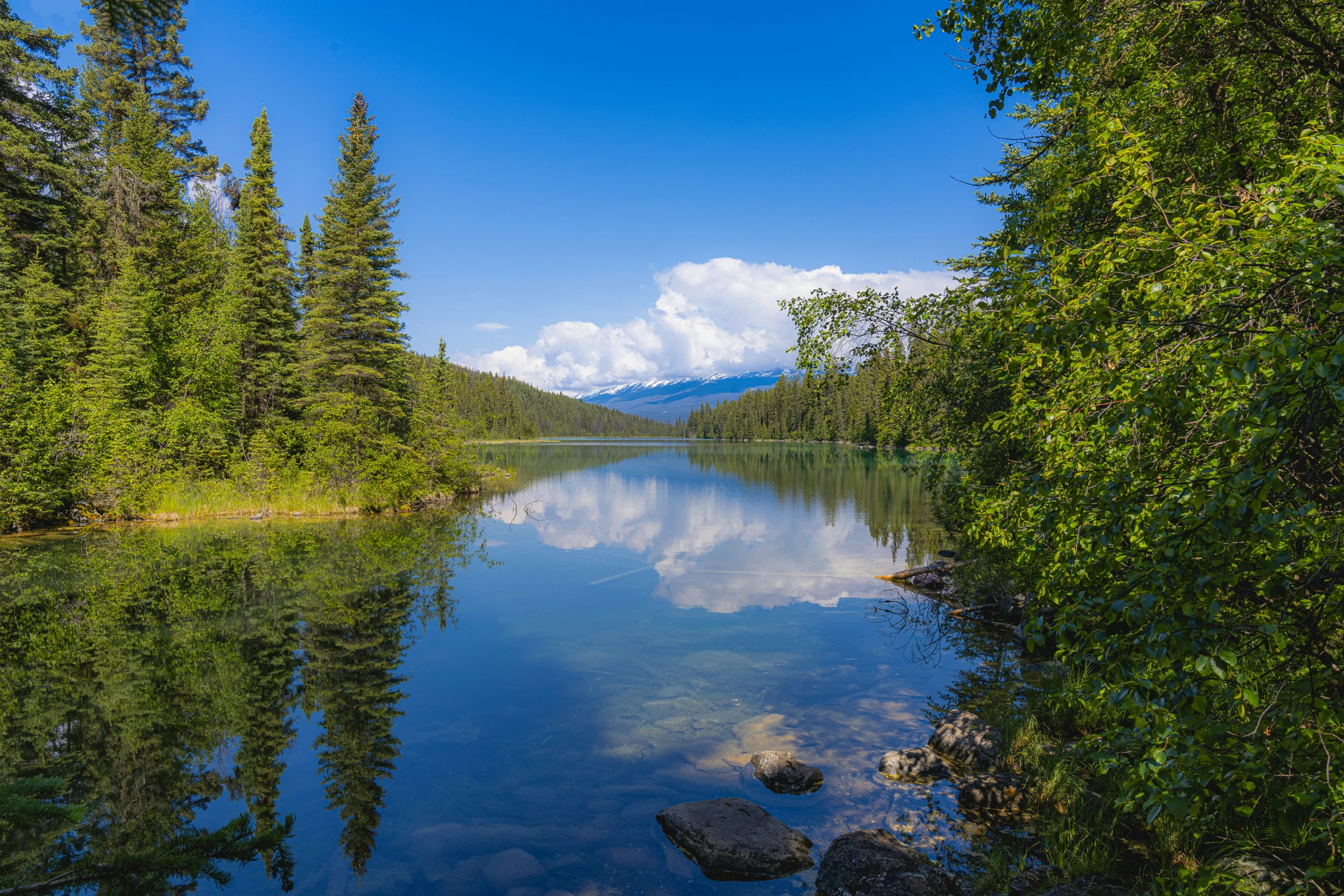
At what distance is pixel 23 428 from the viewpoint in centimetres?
2055

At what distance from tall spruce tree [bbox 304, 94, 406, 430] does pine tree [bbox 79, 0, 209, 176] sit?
29.6ft

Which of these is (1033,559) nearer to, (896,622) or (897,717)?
(897,717)

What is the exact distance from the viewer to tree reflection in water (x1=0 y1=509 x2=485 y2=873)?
302 inches

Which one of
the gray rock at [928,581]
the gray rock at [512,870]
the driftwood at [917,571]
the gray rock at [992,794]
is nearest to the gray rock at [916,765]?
the gray rock at [992,794]

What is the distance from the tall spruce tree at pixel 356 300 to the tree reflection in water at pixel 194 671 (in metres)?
11.6

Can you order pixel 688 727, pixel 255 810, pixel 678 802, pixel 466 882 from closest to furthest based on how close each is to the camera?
1. pixel 466 882
2. pixel 255 810
3. pixel 678 802
4. pixel 688 727

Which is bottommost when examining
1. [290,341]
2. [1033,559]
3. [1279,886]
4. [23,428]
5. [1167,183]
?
[1279,886]

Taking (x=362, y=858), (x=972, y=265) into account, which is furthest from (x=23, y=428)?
(x=972, y=265)

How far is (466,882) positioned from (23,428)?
25732 millimetres

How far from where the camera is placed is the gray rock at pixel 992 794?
749 centimetres

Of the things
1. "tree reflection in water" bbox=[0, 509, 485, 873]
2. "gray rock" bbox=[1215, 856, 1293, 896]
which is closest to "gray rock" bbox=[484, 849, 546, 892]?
"tree reflection in water" bbox=[0, 509, 485, 873]

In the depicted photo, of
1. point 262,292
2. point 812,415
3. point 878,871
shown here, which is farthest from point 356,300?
point 812,415

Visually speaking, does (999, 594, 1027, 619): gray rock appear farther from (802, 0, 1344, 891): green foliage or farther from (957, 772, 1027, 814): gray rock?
(802, 0, 1344, 891): green foliage

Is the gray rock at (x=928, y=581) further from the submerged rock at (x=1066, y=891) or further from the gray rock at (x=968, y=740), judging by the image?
the submerged rock at (x=1066, y=891)
